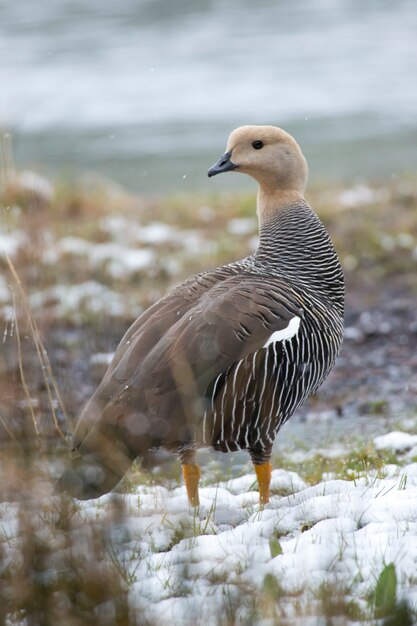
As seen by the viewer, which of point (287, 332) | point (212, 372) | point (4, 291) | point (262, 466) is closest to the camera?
point (212, 372)

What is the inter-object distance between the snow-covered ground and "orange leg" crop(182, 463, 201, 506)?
0.17 feet

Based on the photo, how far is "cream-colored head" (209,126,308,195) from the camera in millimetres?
5734

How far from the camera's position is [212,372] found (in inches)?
180

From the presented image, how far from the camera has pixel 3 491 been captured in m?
3.34

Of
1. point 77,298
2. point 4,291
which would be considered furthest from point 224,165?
point 4,291

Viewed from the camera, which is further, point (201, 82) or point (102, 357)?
point (201, 82)

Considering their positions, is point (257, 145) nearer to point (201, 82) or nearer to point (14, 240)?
point (14, 240)

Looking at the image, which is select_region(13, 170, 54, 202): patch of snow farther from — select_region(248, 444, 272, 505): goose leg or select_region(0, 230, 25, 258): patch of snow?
select_region(248, 444, 272, 505): goose leg

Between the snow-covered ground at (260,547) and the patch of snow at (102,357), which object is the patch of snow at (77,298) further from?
the snow-covered ground at (260,547)

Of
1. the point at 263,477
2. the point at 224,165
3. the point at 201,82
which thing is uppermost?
the point at 201,82

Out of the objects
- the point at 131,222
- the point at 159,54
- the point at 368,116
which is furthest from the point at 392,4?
the point at 131,222

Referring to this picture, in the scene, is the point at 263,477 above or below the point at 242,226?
below

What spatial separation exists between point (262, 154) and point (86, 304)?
9.16ft

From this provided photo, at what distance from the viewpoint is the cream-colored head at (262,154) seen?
5.73 meters
